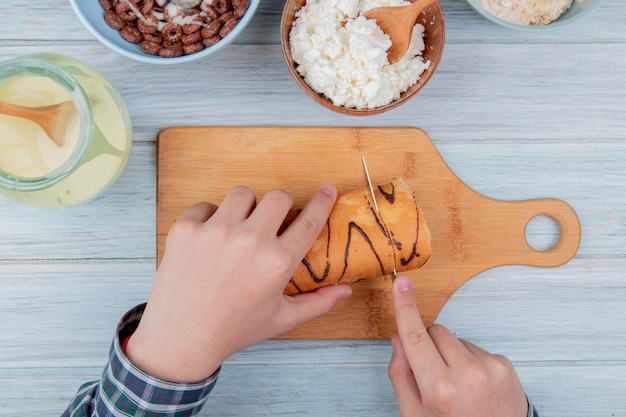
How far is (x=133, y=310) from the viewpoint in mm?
909

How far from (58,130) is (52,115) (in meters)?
0.02

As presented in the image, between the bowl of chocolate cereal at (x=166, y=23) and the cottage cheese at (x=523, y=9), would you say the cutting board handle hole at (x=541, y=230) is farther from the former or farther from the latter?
the bowl of chocolate cereal at (x=166, y=23)

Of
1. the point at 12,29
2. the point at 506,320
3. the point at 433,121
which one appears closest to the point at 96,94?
the point at 12,29

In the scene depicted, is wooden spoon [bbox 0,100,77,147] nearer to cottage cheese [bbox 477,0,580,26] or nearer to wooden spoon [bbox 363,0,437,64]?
wooden spoon [bbox 363,0,437,64]

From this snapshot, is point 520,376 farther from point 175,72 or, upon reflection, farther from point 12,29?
point 12,29

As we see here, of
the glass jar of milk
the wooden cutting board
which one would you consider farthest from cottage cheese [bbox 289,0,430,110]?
A: the glass jar of milk

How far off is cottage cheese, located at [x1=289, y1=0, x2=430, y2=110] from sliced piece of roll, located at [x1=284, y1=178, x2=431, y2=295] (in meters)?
0.16

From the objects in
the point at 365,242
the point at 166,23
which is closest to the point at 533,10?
the point at 365,242

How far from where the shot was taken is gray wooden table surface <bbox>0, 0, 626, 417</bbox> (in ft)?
3.23

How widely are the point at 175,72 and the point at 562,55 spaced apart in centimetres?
69

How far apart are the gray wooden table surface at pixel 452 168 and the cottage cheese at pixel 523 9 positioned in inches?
2.4

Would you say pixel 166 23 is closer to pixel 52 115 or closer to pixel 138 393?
pixel 52 115

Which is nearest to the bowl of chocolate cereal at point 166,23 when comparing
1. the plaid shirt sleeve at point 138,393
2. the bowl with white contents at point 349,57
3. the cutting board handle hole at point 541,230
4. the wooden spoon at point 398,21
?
the bowl with white contents at point 349,57

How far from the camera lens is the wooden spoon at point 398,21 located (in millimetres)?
859
